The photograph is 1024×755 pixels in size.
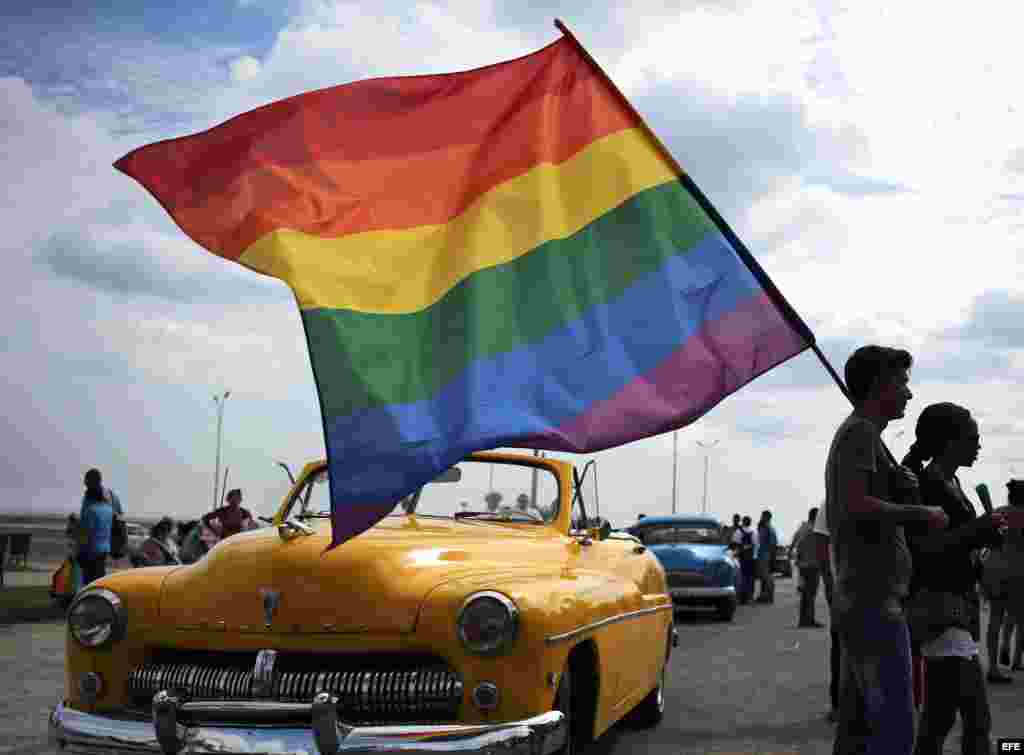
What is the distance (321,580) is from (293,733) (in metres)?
0.78

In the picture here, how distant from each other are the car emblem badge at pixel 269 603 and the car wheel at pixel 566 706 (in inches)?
46.6

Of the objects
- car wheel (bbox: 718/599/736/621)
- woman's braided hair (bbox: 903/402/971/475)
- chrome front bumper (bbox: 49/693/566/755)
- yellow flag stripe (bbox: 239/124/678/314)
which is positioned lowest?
car wheel (bbox: 718/599/736/621)

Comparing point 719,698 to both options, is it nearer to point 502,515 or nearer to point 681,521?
point 502,515

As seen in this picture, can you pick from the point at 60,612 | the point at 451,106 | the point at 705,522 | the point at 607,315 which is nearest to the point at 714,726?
the point at 607,315

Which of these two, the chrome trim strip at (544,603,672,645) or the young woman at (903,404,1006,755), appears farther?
the chrome trim strip at (544,603,672,645)

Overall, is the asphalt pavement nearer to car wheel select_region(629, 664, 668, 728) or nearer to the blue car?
car wheel select_region(629, 664, 668, 728)

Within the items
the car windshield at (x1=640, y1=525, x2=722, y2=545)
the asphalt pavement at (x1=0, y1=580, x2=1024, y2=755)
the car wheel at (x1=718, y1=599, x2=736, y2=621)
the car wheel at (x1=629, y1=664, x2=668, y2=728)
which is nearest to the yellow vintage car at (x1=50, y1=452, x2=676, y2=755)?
the asphalt pavement at (x1=0, y1=580, x2=1024, y2=755)

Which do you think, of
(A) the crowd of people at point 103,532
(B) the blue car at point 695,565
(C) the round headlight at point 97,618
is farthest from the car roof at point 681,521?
(C) the round headlight at point 97,618

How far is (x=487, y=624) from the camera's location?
17.8ft

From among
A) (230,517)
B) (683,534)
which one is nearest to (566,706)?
(230,517)

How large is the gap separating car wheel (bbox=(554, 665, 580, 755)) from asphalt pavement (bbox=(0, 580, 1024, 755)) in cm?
178

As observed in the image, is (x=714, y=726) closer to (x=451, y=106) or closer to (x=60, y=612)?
(x=451, y=106)

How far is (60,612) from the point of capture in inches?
692

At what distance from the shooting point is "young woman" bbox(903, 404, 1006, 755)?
5195mm
